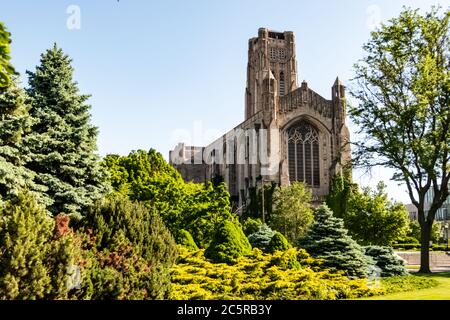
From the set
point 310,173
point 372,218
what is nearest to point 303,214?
point 372,218

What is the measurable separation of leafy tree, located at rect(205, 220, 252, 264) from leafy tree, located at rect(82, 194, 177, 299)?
2262mm

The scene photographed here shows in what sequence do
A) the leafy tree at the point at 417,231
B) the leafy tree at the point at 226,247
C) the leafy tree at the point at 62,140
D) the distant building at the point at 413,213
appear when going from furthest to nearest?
the distant building at the point at 413,213, the leafy tree at the point at 417,231, the leafy tree at the point at 62,140, the leafy tree at the point at 226,247

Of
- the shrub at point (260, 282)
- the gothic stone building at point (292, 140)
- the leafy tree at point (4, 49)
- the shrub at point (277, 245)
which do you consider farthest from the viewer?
the gothic stone building at point (292, 140)

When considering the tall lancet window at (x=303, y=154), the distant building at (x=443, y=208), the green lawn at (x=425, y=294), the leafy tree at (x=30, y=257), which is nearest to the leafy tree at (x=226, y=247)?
the green lawn at (x=425, y=294)

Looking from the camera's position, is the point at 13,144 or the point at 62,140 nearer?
the point at 13,144

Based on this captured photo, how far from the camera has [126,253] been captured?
12.2 meters

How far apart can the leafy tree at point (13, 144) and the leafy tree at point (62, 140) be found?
2.38 feet

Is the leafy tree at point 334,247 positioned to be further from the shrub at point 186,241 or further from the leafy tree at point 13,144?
the leafy tree at point 13,144

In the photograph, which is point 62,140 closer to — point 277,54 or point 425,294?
point 425,294

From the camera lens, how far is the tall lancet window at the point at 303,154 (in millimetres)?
54125

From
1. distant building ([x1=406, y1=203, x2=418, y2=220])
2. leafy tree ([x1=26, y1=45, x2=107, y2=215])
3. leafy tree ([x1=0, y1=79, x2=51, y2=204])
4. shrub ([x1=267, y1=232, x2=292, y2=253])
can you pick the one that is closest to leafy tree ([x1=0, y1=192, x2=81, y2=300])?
leafy tree ([x1=0, y1=79, x2=51, y2=204])

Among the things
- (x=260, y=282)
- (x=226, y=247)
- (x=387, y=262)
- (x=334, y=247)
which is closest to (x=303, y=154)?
(x=387, y=262)

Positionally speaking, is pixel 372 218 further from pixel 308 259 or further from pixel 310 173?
pixel 310 173

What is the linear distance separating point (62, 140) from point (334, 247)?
12.5 m
